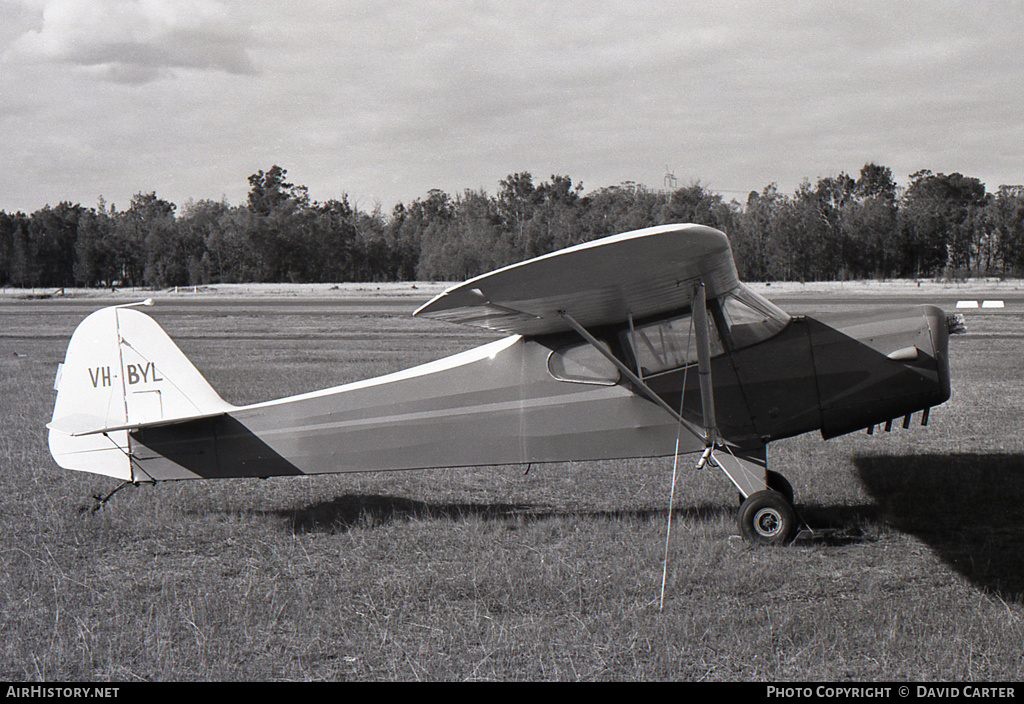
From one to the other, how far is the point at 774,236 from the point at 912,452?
81.8 metres

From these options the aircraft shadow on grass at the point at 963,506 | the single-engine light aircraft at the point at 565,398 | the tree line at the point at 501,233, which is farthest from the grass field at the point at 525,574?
the tree line at the point at 501,233

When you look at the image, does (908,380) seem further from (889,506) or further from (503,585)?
(503,585)

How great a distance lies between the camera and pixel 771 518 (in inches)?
231

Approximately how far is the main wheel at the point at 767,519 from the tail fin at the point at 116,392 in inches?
165

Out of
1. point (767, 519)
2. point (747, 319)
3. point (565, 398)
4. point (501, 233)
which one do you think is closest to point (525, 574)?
point (565, 398)

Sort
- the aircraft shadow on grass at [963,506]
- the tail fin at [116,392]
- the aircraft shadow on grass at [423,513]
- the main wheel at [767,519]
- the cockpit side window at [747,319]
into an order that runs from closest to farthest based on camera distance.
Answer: the aircraft shadow on grass at [963,506]
the main wheel at [767,519]
the cockpit side window at [747,319]
the tail fin at [116,392]
the aircraft shadow on grass at [423,513]

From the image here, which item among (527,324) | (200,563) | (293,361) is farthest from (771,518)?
(293,361)

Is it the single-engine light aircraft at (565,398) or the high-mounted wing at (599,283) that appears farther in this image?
the single-engine light aircraft at (565,398)

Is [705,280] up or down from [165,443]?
up

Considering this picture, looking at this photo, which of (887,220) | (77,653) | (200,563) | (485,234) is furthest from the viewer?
(485,234)

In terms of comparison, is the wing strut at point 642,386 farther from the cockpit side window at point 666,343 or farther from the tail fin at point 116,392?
the tail fin at point 116,392

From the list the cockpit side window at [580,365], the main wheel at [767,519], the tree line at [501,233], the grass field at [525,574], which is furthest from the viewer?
the tree line at [501,233]

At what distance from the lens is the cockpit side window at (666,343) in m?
6.02

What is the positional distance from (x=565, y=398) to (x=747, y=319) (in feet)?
4.98
